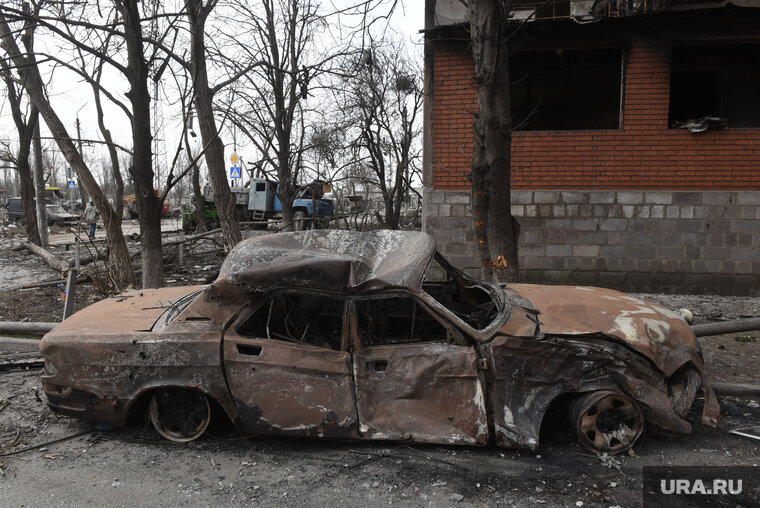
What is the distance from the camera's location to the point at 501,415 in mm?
3463

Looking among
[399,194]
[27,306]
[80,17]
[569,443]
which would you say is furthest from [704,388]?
[399,194]

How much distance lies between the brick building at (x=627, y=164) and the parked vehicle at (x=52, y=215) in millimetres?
29201

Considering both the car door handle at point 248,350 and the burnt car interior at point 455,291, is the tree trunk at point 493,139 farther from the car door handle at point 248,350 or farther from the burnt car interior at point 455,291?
the car door handle at point 248,350

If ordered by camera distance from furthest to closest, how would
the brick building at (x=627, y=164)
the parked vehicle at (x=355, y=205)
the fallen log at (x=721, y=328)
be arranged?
the parked vehicle at (x=355, y=205), the brick building at (x=627, y=164), the fallen log at (x=721, y=328)

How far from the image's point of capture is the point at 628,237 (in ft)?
29.1

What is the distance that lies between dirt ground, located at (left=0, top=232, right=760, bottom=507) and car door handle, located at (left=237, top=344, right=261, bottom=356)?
2.39ft

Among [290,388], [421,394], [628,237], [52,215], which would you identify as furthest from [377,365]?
[52,215]

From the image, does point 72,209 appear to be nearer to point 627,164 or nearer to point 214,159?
point 214,159

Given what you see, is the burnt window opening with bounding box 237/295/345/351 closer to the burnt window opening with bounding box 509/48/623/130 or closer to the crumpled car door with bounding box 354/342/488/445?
the crumpled car door with bounding box 354/342/488/445

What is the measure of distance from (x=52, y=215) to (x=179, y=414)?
3345 centimetres

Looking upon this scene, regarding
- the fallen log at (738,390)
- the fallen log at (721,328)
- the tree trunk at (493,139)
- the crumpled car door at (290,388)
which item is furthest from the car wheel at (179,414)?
the fallen log at (721,328)

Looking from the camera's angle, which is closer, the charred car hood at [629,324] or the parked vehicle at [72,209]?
the charred car hood at [629,324]

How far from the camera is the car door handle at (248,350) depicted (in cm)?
368

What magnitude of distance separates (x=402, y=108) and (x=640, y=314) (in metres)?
16.1
